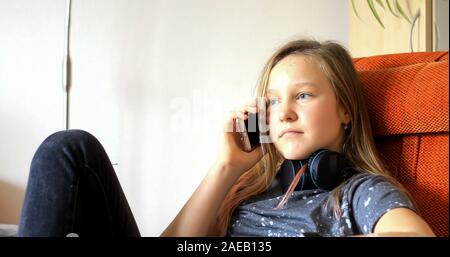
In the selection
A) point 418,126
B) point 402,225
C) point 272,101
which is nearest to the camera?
point 402,225

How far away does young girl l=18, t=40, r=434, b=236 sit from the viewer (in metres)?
0.63

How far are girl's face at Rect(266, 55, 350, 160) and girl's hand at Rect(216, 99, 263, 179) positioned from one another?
0.25 feet

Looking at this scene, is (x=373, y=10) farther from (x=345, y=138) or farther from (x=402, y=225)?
(x=402, y=225)

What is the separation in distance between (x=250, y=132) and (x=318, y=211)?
22 centimetres

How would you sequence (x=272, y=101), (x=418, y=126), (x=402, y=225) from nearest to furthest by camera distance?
(x=402, y=225), (x=418, y=126), (x=272, y=101)

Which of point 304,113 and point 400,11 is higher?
point 400,11

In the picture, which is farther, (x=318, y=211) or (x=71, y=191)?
(x=318, y=211)

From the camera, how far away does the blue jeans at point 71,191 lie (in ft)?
2.04

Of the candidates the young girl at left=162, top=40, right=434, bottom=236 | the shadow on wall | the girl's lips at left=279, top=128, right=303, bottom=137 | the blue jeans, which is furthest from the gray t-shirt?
the shadow on wall

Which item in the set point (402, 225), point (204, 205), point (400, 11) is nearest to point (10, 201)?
point (204, 205)

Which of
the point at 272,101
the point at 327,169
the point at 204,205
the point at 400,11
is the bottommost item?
the point at 204,205

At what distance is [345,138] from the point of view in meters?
0.85

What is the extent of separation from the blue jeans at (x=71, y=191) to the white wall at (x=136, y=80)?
4.7 inches
